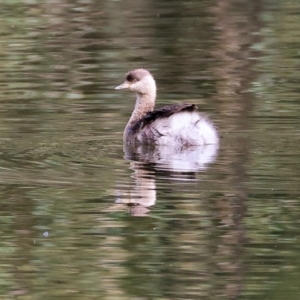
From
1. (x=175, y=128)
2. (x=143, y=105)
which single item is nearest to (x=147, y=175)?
(x=175, y=128)

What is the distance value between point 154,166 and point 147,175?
0.35m

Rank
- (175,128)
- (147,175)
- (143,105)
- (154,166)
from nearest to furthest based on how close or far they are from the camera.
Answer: (147,175)
(154,166)
(175,128)
(143,105)

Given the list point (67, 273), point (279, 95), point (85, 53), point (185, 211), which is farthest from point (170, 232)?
point (85, 53)

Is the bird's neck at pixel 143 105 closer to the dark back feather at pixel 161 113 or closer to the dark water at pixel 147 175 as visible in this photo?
the dark water at pixel 147 175

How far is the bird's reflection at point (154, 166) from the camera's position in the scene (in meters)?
7.26

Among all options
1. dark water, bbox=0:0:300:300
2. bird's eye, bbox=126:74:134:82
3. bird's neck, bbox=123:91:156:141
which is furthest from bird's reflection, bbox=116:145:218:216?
bird's eye, bbox=126:74:134:82

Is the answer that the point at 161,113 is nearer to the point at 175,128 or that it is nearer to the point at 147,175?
the point at 175,128

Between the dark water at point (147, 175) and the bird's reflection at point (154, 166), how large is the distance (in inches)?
0.5

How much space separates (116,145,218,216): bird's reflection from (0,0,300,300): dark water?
14 millimetres

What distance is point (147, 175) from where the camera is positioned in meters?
7.94

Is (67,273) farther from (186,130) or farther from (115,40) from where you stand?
(115,40)

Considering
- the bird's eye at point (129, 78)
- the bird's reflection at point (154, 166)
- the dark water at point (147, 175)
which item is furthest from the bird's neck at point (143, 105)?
the bird's reflection at point (154, 166)

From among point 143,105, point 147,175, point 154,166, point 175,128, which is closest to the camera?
point 147,175

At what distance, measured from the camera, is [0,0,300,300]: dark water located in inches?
232
